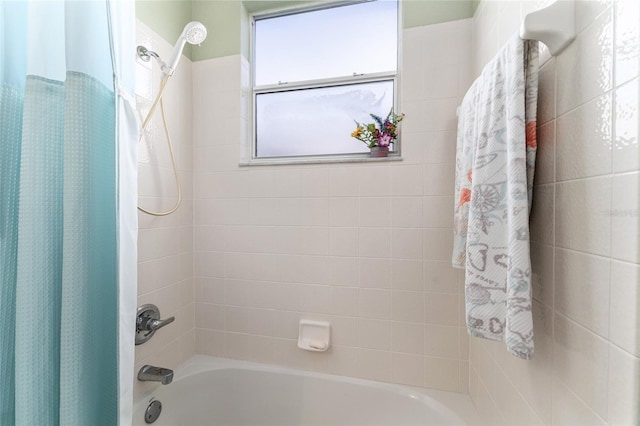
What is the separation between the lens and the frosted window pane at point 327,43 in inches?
57.4

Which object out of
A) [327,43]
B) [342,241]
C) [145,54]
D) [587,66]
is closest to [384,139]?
[342,241]

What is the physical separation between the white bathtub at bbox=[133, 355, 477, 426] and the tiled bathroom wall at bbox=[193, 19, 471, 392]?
59mm

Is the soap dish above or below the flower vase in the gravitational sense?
below

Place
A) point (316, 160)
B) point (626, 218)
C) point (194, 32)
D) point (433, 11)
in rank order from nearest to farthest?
point (626, 218) → point (194, 32) → point (433, 11) → point (316, 160)

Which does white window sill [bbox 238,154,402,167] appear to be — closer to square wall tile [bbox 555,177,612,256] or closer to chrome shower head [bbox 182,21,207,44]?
chrome shower head [bbox 182,21,207,44]

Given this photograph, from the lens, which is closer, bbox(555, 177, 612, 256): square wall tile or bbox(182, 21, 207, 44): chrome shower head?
bbox(555, 177, 612, 256): square wall tile

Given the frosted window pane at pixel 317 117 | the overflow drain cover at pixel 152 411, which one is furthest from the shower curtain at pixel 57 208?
the frosted window pane at pixel 317 117

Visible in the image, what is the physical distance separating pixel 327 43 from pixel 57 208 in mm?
1428

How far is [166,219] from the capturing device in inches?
53.2

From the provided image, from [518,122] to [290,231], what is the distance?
1.03 metres

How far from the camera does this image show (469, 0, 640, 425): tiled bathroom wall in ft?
1.54

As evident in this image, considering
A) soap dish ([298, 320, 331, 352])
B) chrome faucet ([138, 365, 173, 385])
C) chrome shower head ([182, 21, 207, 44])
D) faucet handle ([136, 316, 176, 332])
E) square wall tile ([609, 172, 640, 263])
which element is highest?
chrome shower head ([182, 21, 207, 44])

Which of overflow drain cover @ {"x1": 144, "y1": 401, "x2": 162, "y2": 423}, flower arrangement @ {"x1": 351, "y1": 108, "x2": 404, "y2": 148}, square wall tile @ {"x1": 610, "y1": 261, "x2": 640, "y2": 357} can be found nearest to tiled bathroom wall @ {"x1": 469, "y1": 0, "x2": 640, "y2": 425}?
square wall tile @ {"x1": 610, "y1": 261, "x2": 640, "y2": 357}

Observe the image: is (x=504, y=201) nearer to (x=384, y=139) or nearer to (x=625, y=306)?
(x=625, y=306)
